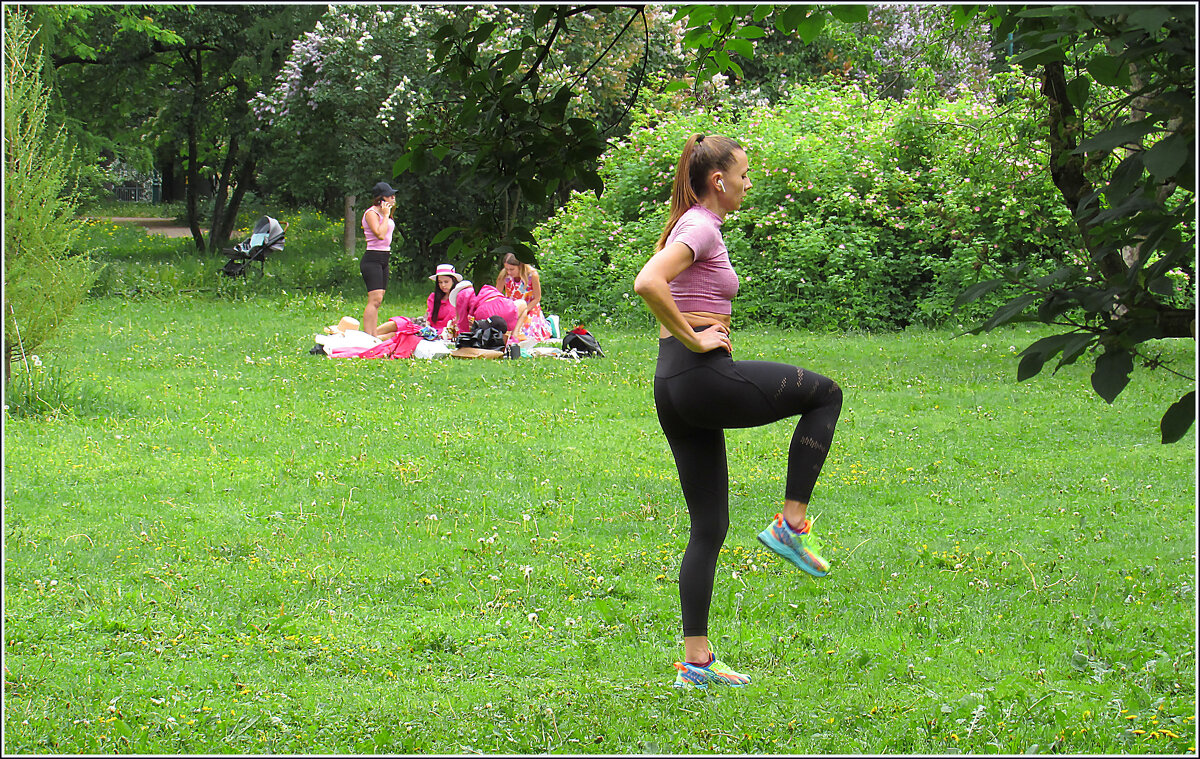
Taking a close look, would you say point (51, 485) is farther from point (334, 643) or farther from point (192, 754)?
point (192, 754)

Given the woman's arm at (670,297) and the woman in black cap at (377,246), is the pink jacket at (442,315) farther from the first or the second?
the woman's arm at (670,297)

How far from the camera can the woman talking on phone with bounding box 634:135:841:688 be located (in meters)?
3.69

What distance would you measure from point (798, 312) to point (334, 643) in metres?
12.4

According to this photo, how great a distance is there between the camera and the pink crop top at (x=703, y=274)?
3.74 meters

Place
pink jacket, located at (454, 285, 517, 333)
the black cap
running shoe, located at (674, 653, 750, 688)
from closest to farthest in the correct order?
running shoe, located at (674, 653, 750, 688)
the black cap
pink jacket, located at (454, 285, 517, 333)

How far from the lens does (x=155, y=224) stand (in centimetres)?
3759

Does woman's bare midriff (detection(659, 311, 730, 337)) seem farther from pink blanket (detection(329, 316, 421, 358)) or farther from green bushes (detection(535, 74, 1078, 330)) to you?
green bushes (detection(535, 74, 1078, 330))

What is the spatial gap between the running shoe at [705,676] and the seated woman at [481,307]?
9.47m

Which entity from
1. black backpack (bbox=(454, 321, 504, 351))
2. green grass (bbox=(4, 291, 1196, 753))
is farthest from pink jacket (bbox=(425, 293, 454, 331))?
green grass (bbox=(4, 291, 1196, 753))

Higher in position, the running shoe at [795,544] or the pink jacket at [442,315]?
the running shoe at [795,544]

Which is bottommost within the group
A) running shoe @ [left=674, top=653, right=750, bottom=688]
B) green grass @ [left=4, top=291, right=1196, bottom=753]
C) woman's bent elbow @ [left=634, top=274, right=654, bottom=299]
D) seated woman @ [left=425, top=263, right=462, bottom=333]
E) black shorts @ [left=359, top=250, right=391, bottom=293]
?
green grass @ [left=4, top=291, right=1196, bottom=753]

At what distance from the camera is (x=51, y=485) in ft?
24.0

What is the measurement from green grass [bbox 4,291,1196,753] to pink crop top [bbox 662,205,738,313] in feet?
4.63

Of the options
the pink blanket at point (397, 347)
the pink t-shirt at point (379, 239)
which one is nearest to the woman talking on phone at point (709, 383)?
the pink blanket at point (397, 347)
